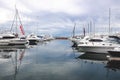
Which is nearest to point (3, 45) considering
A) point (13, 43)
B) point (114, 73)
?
point (13, 43)

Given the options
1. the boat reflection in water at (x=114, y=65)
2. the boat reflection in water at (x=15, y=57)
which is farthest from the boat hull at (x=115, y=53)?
the boat reflection in water at (x=15, y=57)

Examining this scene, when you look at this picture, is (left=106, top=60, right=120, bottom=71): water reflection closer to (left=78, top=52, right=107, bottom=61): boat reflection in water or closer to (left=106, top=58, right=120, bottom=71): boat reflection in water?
(left=106, top=58, right=120, bottom=71): boat reflection in water

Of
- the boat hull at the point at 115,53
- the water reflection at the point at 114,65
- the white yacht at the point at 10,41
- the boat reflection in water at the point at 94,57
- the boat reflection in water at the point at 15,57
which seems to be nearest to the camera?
the water reflection at the point at 114,65

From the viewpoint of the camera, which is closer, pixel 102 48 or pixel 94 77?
pixel 94 77

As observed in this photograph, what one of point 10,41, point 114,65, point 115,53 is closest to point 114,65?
point 114,65

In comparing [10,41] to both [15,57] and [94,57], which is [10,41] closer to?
[15,57]

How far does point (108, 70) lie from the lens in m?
20.6

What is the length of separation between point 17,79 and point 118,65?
37.9ft

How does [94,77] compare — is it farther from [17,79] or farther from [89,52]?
[89,52]

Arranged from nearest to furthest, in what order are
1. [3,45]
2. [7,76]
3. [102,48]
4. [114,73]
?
[7,76] → [114,73] → [102,48] → [3,45]

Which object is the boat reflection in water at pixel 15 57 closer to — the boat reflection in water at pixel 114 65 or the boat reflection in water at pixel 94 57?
the boat reflection in water at pixel 94 57

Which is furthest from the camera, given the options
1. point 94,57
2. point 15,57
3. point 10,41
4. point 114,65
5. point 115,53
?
point 10,41

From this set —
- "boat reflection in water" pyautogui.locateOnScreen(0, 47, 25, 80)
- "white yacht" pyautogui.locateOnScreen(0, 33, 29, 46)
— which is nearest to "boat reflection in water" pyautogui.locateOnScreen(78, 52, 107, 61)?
"boat reflection in water" pyautogui.locateOnScreen(0, 47, 25, 80)

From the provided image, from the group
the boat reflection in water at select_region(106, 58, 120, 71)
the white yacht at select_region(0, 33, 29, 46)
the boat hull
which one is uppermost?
the white yacht at select_region(0, 33, 29, 46)
